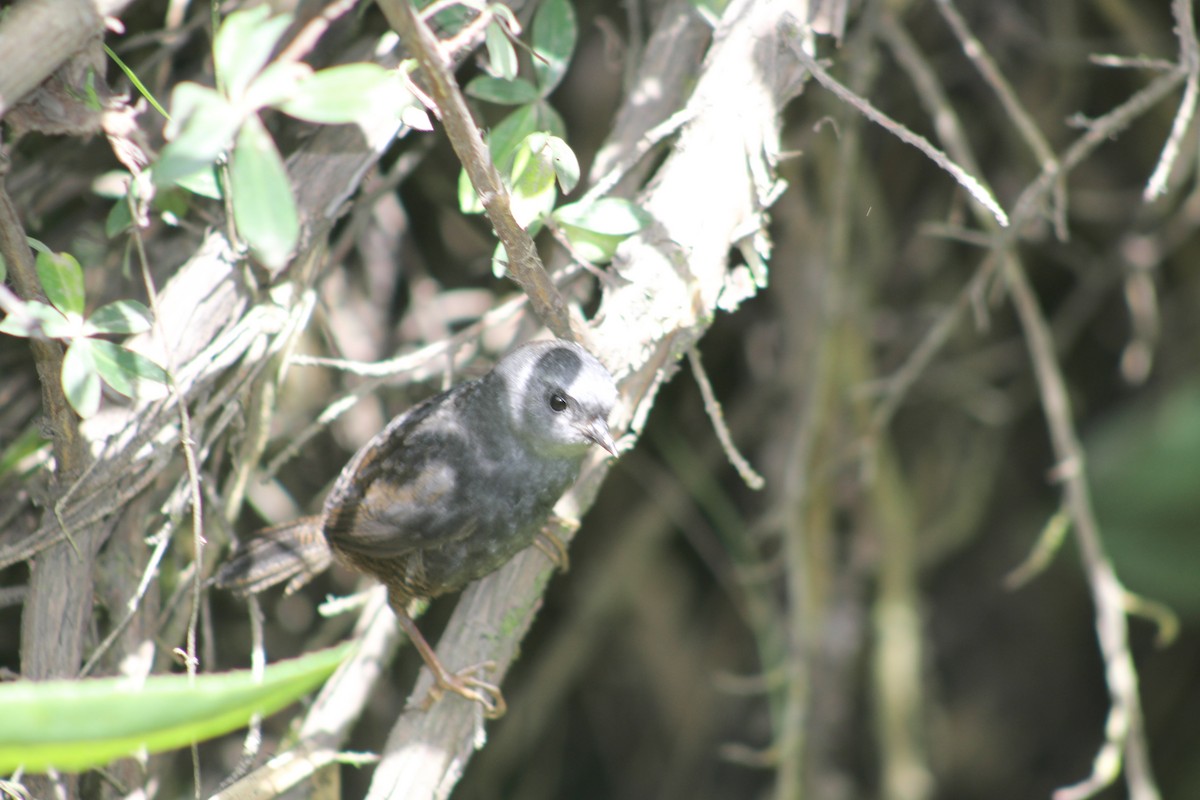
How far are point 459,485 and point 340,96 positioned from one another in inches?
56.9

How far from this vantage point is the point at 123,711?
147 centimetres

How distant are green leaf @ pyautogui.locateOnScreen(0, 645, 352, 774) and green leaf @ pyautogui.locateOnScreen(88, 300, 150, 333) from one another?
928 mm

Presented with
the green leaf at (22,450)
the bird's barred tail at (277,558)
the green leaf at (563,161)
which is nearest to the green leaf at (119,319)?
the green leaf at (22,450)

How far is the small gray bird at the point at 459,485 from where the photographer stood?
9.02 feet

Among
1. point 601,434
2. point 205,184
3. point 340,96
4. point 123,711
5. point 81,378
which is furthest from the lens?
point 601,434

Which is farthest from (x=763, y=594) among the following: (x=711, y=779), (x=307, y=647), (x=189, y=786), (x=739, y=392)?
(x=189, y=786)

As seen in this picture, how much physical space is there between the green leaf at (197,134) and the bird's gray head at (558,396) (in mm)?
1145

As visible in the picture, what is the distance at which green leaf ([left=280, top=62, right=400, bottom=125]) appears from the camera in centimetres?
157

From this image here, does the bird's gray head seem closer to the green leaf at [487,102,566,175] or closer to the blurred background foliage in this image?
the green leaf at [487,102,566,175]

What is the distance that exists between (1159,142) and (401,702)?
3.92 meters

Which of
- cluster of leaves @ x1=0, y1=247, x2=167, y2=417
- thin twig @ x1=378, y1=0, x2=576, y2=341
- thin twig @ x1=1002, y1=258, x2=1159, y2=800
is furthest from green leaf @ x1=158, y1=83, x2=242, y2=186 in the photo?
thin twig @ x1=1002, y1=258, x2=1159, y2=800

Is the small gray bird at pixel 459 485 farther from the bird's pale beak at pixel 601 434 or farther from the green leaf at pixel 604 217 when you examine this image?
the green leaf at pixel 604 217

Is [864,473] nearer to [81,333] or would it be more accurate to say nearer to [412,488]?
[412,488]

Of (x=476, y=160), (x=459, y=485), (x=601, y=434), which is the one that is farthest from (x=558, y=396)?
(x=476, y=160)
